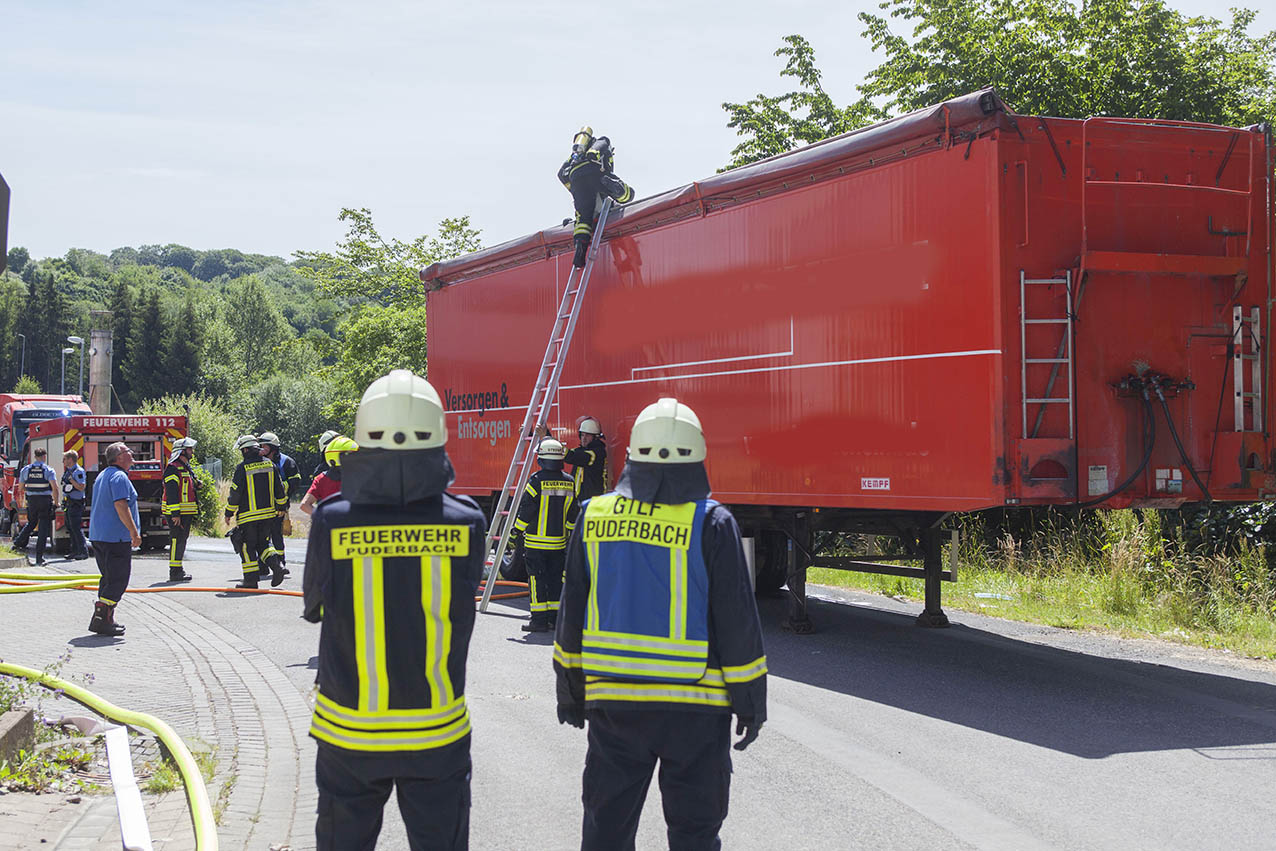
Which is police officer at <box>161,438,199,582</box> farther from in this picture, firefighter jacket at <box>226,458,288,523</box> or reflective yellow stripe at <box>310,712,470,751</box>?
reflective yellow stripe at <box>310,712,470,751</box>

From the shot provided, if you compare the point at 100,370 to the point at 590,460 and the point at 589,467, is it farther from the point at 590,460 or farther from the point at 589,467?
the point at 590,460

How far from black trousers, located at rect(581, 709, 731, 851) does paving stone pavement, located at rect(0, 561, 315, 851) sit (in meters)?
1.83

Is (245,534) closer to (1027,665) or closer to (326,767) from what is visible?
(1027,665)

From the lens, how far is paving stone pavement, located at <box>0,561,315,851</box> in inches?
187

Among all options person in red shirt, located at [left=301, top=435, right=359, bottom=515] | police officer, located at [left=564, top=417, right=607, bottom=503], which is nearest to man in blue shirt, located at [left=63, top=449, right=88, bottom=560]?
person in red shirt, located at [left=301, top=435, right=359, bottom=515]

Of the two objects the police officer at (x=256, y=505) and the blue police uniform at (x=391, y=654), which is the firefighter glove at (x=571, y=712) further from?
the police officer at (x=256, y=505)

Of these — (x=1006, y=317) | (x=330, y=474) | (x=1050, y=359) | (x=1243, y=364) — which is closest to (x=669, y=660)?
(x=1006, y=317)

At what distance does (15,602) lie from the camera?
1191cm

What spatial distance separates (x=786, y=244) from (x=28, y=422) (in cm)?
1948

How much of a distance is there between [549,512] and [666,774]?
6.52 metres

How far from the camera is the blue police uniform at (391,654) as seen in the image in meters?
3.21

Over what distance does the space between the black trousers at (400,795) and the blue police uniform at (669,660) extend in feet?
1.68

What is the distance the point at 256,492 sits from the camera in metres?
12.8

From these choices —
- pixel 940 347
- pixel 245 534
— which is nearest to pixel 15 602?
pixel 245 534
